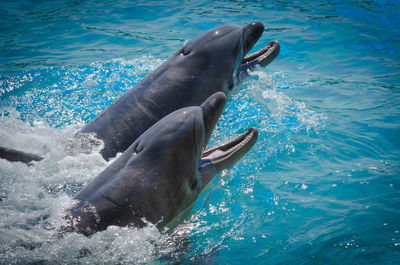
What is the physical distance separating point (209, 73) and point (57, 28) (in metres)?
9.58

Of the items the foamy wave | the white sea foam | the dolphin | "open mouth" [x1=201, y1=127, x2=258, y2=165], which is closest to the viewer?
the white sea foam

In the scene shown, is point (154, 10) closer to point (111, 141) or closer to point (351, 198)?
point (111, 141)

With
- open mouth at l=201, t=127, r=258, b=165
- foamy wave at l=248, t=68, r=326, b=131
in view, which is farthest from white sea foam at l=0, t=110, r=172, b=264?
foamy wave at l=248, t=68, r=326, b=131

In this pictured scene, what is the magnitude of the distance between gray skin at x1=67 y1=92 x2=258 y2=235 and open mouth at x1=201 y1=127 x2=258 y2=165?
41cm

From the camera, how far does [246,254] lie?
4207 mm

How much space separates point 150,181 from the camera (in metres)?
3.76

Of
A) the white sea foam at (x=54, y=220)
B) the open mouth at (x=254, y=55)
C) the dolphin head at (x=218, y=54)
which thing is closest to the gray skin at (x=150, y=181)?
the white sea foam at (x=54, y=220)

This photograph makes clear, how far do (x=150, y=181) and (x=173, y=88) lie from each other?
6.72ft

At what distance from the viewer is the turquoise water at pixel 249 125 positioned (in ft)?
13.3

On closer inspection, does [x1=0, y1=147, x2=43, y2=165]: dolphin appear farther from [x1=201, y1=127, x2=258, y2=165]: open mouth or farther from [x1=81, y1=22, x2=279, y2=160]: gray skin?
[x1=201, y1=127, x2=258, y2=165]: open mouth

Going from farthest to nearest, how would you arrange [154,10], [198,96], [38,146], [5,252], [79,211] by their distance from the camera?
[154,10]
[38,146]
[198,96]
[79,211]
[5,252]

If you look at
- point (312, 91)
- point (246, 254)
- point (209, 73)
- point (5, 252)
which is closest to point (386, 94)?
point (312, 91)

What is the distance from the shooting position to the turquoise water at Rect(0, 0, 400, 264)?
4047mm

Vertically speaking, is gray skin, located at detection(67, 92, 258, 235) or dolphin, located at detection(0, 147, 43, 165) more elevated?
gray skin, located at detection(67, 92, 258, 235)
